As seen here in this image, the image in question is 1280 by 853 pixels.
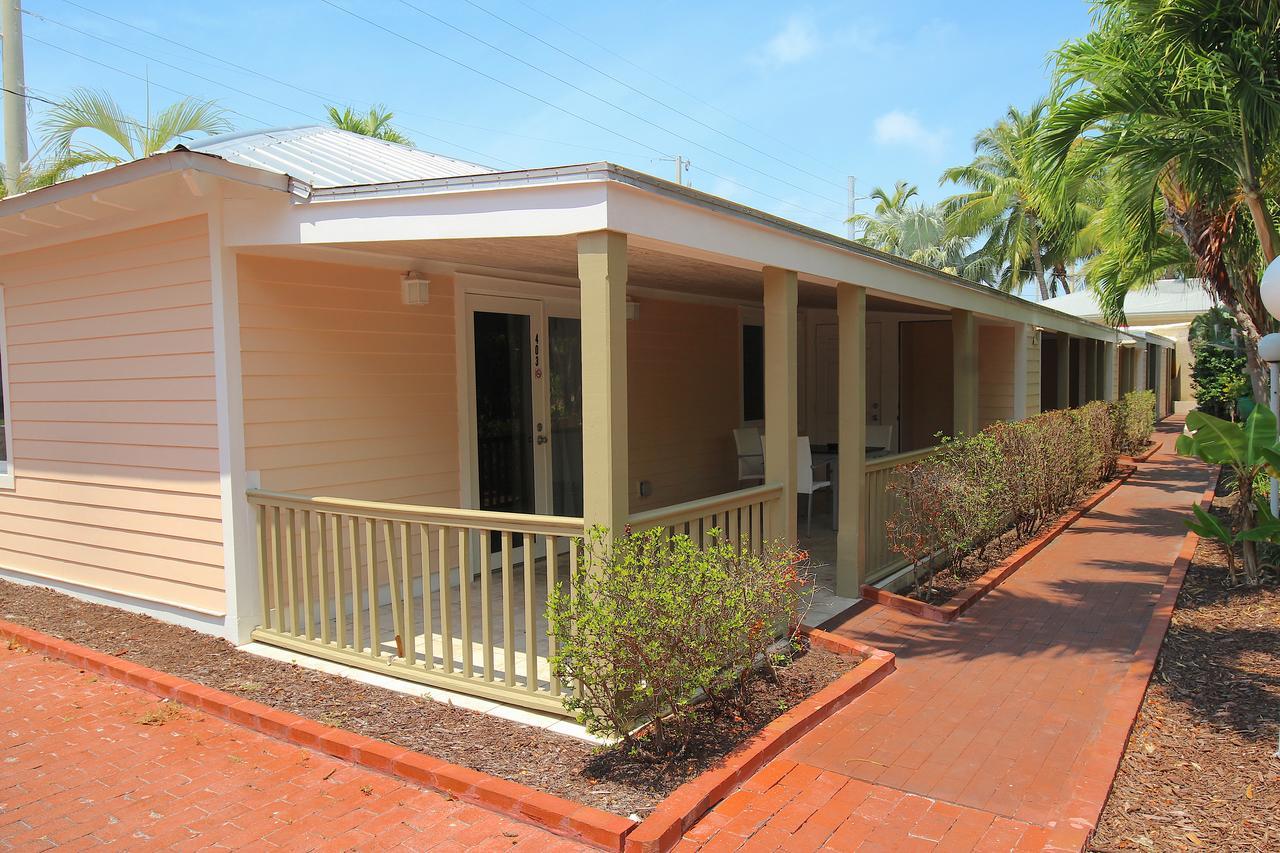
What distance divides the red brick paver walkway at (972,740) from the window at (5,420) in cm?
668

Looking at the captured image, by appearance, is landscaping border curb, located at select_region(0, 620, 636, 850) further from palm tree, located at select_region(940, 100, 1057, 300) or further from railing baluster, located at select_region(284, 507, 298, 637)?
palm tree, located at select_region(940, 100, 1057, 300)

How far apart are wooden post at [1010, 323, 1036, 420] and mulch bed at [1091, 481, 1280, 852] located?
5.42m

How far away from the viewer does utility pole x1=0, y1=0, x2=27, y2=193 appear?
1237 cm

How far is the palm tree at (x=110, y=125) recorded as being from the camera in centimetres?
1033

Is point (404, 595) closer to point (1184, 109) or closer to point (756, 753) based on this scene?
point (756, 753)

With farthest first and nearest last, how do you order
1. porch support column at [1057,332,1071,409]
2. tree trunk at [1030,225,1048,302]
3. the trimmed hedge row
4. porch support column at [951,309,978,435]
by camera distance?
1. tree trunk at [1030,225,1048,302]
2. porch support column at [1057,332,1071,409]
3. porch support column at [951,309,978,435]
4. the trimmed hedge row

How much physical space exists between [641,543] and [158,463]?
3.56m

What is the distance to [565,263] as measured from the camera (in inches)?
237

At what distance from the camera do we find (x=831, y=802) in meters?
3.58

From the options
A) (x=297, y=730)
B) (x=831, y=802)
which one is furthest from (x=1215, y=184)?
(x=297, y=730)

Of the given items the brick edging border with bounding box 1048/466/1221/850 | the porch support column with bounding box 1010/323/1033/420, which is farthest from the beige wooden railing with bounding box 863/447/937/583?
the porch support column with bounding box 1010/323/1033/420

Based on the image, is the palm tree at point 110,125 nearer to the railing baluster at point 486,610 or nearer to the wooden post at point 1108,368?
the railing baluster at point 486,610

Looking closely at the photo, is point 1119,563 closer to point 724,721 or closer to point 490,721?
point 724,721

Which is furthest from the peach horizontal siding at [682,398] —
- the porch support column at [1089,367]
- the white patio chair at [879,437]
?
the porch support column at [1089,367]
